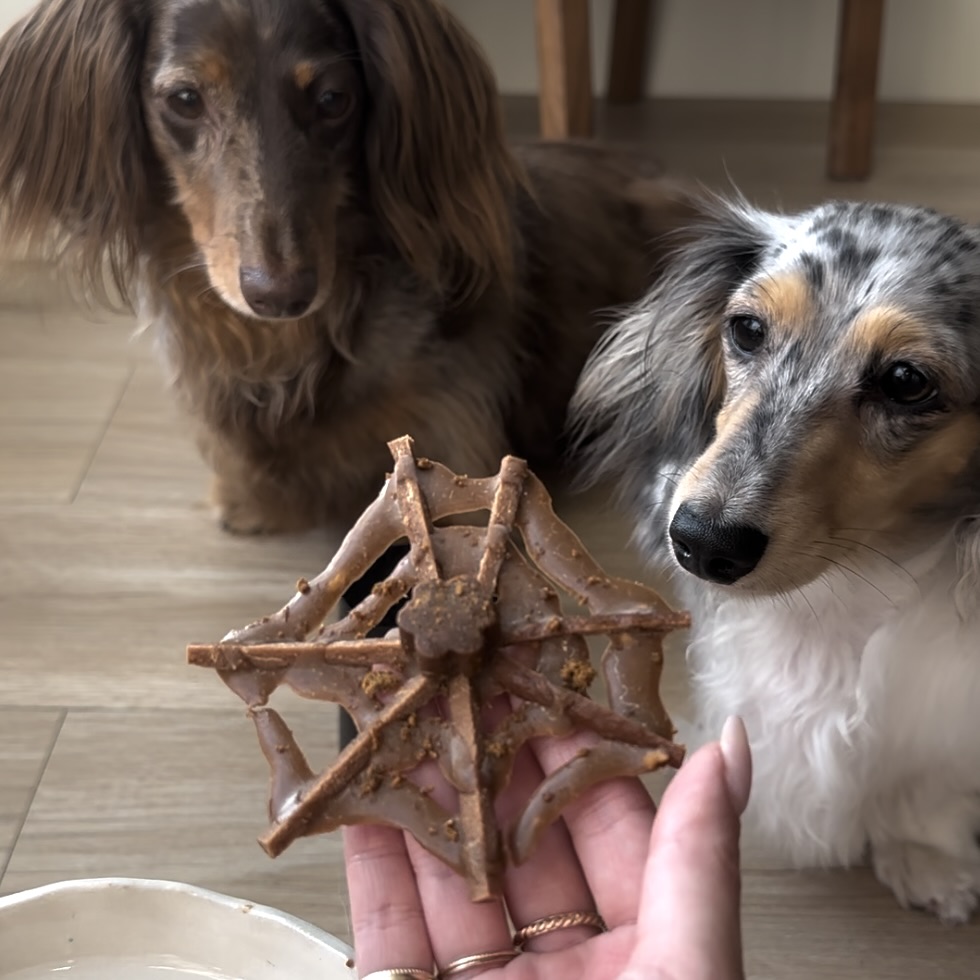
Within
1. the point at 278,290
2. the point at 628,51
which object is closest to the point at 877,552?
the point at 278,290

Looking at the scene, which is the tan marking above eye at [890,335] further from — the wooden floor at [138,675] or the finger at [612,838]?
the wooden floor at [138,675]

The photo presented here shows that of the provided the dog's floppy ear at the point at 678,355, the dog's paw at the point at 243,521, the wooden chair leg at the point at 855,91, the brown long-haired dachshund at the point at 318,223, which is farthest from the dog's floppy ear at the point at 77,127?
the wooden chair leg at the point at 855,91

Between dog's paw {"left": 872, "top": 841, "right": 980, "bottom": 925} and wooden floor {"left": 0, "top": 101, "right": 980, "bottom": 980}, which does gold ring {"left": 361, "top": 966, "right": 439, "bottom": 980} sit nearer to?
wooden floor {"left": 0, "top": 101, "right": 980, "bottom": 980}

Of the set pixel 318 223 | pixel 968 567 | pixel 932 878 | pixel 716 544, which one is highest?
pixel 318 223

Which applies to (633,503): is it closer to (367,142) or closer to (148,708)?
(367,142)

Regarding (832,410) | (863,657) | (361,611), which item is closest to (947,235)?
(832,410)

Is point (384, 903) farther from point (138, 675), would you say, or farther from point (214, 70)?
point (214, 70)
